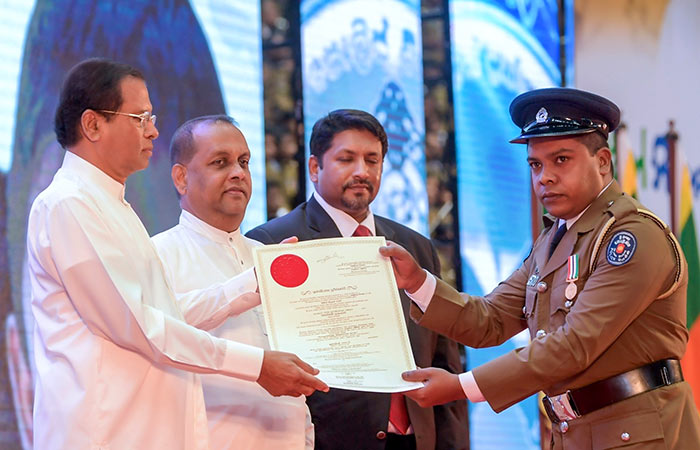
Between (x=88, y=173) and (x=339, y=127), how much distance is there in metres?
1.47

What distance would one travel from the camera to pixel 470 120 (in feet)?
20.2

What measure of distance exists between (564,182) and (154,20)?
2.28m

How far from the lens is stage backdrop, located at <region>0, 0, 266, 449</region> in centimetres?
384

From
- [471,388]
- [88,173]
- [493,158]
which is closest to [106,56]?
[88,173]

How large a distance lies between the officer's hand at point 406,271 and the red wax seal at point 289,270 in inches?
13.5

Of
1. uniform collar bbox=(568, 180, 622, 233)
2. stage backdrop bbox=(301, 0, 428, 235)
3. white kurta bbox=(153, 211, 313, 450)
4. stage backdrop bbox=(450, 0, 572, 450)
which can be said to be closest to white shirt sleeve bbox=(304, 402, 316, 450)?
white kurta bbox=(153, 211, 313, 450)

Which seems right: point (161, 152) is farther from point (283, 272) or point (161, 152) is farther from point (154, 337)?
point (154, 337)

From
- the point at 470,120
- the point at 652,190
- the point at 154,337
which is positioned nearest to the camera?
the point at 154,337

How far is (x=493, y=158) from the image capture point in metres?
6.37

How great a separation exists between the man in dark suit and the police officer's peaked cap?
0.91 meters

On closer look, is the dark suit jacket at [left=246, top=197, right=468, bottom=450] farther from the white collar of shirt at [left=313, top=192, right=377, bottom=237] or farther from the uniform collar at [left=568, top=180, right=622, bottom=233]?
the uniform collar at [left=568, top=180, right=622, bottom=233]

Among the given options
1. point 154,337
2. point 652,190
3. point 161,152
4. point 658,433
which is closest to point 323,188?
point 161,152

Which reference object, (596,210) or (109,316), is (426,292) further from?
(109,316)
